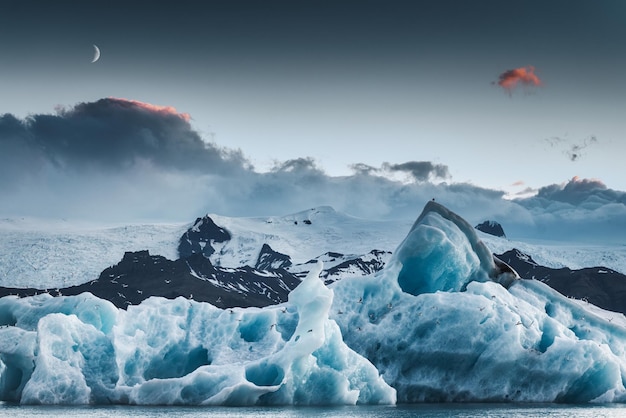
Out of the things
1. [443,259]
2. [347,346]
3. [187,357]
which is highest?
[443,259]

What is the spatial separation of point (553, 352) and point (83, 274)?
135736 millimetres

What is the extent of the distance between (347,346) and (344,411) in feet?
24.3

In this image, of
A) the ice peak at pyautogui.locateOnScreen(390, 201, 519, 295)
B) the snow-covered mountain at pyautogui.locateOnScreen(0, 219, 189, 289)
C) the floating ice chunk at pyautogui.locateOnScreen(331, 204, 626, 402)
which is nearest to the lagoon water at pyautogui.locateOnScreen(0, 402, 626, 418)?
the floating ice chunk at pyautogui.locateOnScreen(331, 204, 626, 402)

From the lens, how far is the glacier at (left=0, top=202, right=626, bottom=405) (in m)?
53.8

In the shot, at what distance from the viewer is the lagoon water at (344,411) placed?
48.3 m

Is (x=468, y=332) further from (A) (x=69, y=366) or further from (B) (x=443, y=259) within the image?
(A) (x=69, y=366)

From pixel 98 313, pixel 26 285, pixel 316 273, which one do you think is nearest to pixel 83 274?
pixel 26 285

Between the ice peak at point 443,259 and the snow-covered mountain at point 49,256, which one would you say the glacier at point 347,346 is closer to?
the ice peak at point 443,259

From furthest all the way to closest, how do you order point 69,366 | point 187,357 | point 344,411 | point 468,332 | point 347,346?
point 187,357 → point 347,346 → point 468,332 → point 69,366 → point 344,411

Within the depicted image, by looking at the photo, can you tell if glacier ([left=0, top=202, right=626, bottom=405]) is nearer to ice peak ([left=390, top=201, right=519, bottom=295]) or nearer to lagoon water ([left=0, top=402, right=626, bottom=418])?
ice peak ([left=390, top=201, right=519, bottom=295])

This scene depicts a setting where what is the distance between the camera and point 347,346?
5762 cm

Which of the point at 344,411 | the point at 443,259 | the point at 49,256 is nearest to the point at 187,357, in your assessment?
the point at 344,411

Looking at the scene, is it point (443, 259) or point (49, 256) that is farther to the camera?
point (49, 256)

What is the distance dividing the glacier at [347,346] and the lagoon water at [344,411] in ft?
3.29
